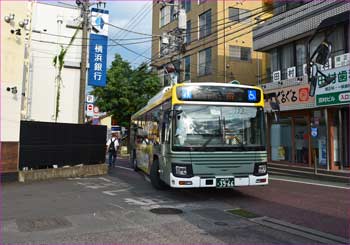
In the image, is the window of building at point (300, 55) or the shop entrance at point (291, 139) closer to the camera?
the shop entrance at point (291, 139)

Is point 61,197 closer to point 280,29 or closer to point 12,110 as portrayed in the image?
point 12,110

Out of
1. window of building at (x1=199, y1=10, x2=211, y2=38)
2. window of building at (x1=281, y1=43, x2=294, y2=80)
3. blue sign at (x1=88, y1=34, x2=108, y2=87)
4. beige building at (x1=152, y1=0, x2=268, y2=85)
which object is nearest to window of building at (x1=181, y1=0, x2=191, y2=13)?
beige building at (x1=152, y1=0, x2=268, y2=85)

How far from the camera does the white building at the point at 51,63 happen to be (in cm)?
2423

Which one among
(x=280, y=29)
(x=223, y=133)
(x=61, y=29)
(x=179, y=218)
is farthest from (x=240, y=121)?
(x=61, y=29)

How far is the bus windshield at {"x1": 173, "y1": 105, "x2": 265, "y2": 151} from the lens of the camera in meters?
9.77

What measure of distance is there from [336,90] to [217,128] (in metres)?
8.14

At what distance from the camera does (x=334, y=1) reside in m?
16.8

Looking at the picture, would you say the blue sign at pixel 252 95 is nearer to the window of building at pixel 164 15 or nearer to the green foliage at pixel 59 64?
the green foliage at pixel 59 64

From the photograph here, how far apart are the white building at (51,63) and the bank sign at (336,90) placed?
51.0 feet

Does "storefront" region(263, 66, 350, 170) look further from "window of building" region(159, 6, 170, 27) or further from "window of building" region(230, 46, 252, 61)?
"window of building" region(159, 6, 170, 27)

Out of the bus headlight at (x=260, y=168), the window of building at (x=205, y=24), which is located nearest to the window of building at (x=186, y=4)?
the window of building at (x=205, y=24)

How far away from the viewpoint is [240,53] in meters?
30.1

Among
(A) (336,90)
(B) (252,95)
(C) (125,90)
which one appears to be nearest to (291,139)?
(A) (336,90)

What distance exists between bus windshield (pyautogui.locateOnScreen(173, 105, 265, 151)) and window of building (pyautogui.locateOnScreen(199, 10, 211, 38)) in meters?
21.3
